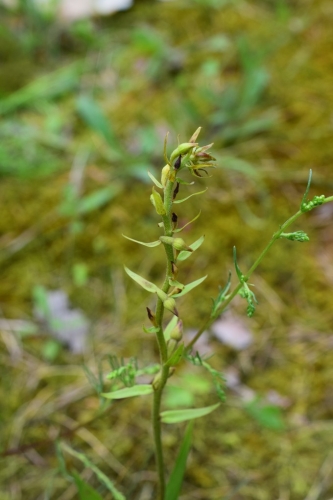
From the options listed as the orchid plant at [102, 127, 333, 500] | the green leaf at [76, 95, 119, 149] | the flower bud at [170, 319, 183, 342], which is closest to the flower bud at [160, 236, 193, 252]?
the orchid plant at [102, 127, 333, 500]

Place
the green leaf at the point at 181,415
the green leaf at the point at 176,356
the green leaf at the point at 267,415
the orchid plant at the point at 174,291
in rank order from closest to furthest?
1. the orchid plant at the point at 174,291
2. the green leaf at the point at 176,356
3. the green leaf at the point at 181,415
4. the green leaf at the point at 267,415

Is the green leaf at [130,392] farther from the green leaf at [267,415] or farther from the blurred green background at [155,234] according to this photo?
the green leaf at [267,415]

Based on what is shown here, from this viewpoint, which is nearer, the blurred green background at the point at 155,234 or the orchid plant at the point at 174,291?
the orchid plant at the point at 174,291

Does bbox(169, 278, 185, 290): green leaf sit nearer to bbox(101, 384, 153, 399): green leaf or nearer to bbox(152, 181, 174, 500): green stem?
bbox(152, 181, 174, 500): green stem

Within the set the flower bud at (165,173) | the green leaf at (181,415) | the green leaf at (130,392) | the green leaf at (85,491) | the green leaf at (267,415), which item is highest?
the flower bud at (165,173)

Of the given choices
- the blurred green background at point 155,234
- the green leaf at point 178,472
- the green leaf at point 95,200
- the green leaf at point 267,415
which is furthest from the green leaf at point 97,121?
the green leaf at point 178,472

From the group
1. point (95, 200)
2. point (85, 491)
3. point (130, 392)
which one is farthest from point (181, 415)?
point (95, 200)
